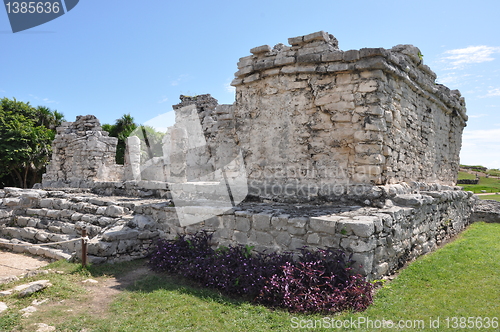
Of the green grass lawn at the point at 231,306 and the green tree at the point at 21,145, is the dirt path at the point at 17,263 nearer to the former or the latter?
the green grass lawn at the point at 231,306

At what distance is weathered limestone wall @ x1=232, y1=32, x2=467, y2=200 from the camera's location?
227 inches

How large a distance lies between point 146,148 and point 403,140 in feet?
86.8

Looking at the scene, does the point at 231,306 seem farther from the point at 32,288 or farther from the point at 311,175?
the point at 311,175

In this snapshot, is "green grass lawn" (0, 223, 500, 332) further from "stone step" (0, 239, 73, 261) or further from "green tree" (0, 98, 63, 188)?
"green tree" (0, 98, 63, 188)

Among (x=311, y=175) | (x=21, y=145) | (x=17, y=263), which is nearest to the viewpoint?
(x=311, y=175)

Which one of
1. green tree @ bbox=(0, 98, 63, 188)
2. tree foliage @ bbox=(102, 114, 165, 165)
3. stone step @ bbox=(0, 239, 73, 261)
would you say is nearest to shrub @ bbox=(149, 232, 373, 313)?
stone step @ bbox=(0, 239, 73, 261)

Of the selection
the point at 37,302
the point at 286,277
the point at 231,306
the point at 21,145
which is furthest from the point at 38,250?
the point at 21,145

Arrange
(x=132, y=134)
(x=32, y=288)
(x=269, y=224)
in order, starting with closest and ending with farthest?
(x=32, y=288) < (x=269, y=224) < (x=132, y=134)

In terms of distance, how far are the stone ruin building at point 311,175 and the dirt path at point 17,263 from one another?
38 cm

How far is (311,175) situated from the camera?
6.23 metres

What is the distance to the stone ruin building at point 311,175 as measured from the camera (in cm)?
512

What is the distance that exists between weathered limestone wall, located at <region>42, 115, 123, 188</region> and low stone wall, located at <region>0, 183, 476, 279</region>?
13.7 ft

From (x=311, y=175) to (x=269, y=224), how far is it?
162 centimetres

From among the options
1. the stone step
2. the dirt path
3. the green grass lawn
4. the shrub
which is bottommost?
the dirt path
